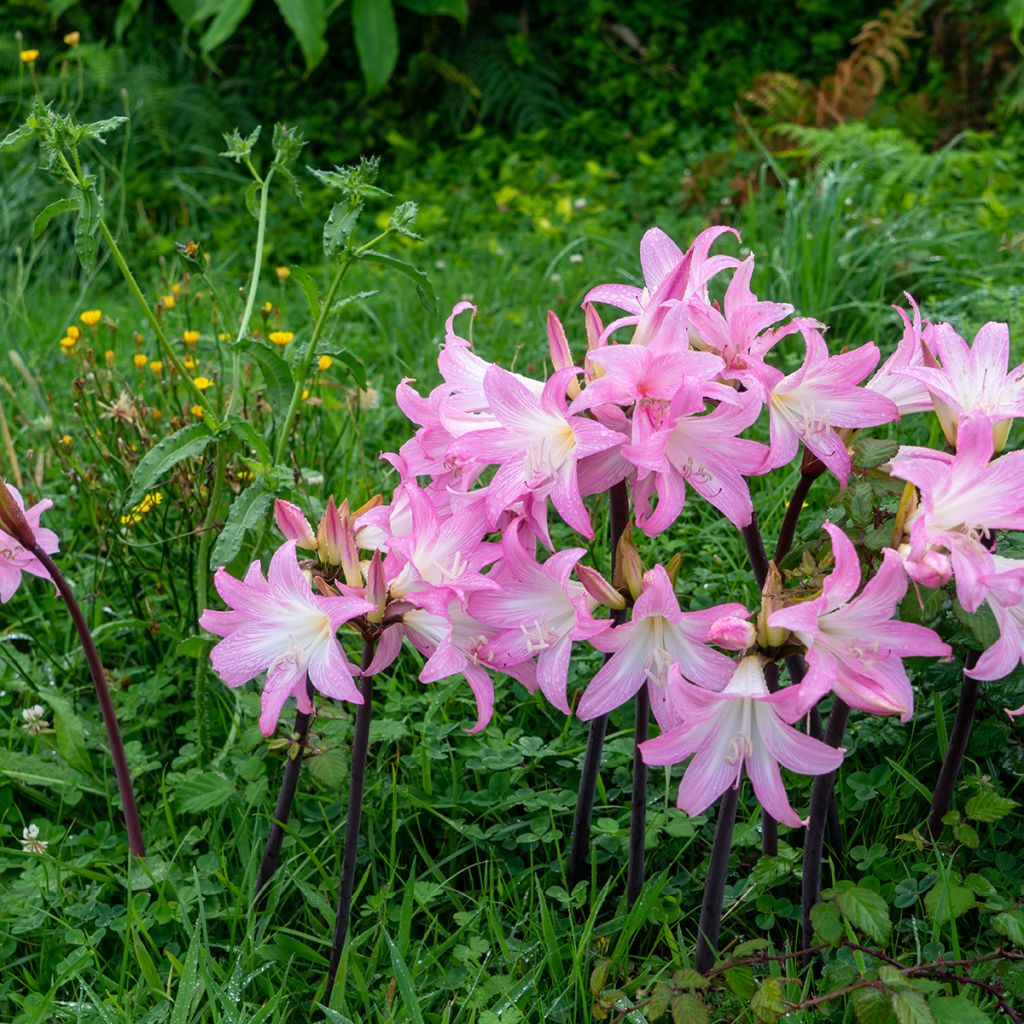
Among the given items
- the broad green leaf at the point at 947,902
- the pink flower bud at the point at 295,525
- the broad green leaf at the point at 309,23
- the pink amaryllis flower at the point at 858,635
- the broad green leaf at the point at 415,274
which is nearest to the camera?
the pink amaryllis flower at the point at 858,635

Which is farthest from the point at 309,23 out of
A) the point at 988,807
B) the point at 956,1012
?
the point at 956,1012

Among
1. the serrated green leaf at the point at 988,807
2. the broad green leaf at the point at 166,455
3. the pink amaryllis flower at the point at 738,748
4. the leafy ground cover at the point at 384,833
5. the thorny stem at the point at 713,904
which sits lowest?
the leafy ground cover at the point at 384,833

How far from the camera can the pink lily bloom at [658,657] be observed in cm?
144

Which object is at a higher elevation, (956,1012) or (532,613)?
(532,613)

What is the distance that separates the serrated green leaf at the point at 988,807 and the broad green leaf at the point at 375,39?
6007mm

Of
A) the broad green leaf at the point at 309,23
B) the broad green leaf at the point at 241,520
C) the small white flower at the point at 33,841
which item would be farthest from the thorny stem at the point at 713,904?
the broad green leaf at the point at 309,23

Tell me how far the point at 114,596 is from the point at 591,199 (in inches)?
162

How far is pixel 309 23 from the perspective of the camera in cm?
664

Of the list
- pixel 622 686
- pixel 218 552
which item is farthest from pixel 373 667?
pixel 218 552

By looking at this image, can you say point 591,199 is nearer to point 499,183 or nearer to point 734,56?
point 499,183

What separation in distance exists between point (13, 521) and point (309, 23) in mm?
5553

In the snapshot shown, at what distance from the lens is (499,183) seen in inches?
268

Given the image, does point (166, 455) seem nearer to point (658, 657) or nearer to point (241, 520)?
point (241, 520)

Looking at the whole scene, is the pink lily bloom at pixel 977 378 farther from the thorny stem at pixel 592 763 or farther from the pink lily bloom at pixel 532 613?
the pink lily bloom at pixel 532 613
